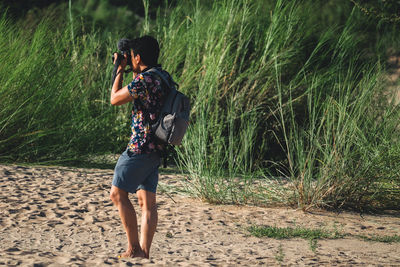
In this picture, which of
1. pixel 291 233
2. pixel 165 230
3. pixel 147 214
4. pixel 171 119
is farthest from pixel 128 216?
pixel 291 233

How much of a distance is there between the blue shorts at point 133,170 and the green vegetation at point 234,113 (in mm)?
1919

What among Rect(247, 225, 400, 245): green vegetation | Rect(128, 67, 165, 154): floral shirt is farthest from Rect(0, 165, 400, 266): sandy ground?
Rect(128, 67, 165, 154): floral shirt

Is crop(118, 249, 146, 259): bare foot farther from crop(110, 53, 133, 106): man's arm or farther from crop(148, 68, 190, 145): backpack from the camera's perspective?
crop(110, 53, 133, 106): man's arm

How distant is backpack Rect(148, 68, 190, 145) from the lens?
12.4 feet

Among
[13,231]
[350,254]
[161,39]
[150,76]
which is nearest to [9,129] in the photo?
[13,231]

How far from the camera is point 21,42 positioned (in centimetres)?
779

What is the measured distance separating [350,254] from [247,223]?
3.64 ft

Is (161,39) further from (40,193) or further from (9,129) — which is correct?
(40,193)

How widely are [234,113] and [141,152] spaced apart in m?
3.27

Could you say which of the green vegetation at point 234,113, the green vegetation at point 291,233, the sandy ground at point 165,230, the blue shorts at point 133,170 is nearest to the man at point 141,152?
the blue shorts at point 133,170

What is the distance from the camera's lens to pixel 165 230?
5.02 meters

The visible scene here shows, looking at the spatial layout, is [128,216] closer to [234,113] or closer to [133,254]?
[133,254]

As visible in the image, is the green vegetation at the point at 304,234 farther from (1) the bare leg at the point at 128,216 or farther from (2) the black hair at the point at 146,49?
(2) the black hair at the point at 146,49

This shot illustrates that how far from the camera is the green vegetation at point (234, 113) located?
5.82 metres
